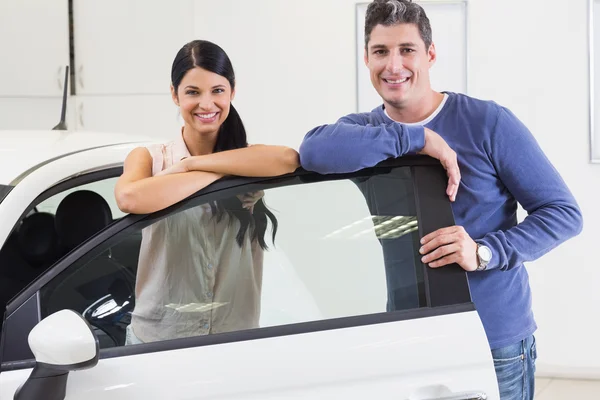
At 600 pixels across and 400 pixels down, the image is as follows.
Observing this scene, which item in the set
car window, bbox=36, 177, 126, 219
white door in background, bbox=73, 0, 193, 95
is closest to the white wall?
white door in background, bbox=73, 0, 193, 95

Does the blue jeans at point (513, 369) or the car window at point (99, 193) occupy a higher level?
the car window at point (99, 193)

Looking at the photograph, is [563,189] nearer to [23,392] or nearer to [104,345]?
[104,345]

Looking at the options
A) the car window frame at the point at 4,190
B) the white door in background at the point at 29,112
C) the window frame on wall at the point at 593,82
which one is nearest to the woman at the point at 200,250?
the car window frame at the point at 4,190

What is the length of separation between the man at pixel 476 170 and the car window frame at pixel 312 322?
0.09 feet

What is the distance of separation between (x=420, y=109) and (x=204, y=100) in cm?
48

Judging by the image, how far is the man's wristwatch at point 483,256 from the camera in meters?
1.57

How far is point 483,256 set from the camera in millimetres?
1567

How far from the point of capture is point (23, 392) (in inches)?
53.2

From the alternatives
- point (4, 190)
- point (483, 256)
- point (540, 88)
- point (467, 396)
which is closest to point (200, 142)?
point (4, 190)

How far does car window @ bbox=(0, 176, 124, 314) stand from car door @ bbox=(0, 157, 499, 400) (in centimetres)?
53

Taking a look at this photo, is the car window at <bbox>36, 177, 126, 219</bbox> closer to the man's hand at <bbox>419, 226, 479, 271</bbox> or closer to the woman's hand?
the woman's hand

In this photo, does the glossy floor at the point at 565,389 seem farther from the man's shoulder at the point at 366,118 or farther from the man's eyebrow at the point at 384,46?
the man's eyebrow at the point at 384,46

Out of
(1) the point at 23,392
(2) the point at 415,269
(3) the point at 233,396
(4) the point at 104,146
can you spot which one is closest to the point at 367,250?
(2) the point at 415,269

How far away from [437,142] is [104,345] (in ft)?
2.42
